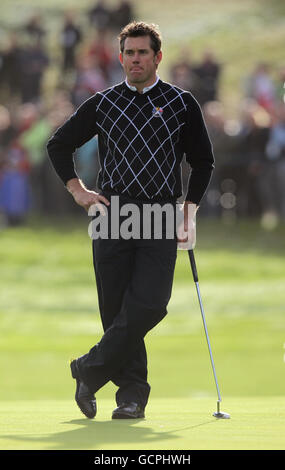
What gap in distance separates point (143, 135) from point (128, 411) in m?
1.36

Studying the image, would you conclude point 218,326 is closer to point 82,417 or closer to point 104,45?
point 82,417

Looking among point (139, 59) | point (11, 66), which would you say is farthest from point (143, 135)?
point (11, 66)

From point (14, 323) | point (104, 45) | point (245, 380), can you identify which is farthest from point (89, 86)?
point (245, 380)

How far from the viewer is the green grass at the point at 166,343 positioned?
17.1ft

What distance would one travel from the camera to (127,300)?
5.84m

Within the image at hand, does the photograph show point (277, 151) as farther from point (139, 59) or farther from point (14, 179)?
point (139, 59)

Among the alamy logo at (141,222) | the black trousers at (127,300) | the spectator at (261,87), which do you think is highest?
the spectator at (261,87)

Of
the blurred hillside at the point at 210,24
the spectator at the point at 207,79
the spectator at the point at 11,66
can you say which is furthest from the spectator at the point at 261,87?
the blurred hillside at the point at 210,24

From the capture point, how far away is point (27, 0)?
1364 inches

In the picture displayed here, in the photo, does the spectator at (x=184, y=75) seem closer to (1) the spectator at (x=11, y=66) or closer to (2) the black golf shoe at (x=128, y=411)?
(1) the spectator at (x=11, y=66)

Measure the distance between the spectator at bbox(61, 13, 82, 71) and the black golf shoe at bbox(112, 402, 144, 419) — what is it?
18.9 metres

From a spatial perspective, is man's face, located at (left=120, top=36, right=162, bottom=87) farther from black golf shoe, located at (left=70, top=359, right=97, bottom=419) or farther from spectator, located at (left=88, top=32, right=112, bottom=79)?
spectator, located at (left=88, top=32, right=112, bottom=79)
